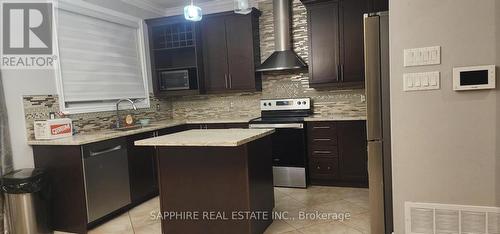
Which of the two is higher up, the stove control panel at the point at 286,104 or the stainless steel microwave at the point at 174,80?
the stainless steel microwave at the point at 174,80

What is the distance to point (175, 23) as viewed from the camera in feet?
15.4

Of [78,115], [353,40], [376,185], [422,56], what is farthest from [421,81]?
[78,115]

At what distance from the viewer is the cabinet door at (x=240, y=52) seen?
4500 mm

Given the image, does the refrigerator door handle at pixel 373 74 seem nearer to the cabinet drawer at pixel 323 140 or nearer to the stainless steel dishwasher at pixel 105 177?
the cabinet drawer at pixel 323 140

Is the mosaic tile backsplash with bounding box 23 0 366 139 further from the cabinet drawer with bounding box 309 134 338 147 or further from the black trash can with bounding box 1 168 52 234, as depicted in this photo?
the black trash can with bounding box 1 168 52 234

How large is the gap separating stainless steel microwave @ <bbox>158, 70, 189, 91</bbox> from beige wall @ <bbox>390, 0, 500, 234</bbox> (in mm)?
3239

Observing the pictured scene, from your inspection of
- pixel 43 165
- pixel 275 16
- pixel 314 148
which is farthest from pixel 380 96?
pixel 43 165

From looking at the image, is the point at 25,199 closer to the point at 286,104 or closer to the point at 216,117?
the point at 216,117

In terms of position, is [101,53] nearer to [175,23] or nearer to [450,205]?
[175,23]

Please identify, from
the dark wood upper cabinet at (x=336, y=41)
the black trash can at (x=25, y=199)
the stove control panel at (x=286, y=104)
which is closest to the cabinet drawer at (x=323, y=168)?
the stove control panel at (x=286, y=104)

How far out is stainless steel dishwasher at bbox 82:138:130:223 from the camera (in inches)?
116

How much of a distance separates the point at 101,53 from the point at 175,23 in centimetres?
122

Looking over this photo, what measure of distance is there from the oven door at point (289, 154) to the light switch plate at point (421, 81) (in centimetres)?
191

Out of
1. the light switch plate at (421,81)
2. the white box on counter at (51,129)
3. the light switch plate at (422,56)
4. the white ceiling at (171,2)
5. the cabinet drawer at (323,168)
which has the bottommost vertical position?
the cabinet drawer at (323,168)
